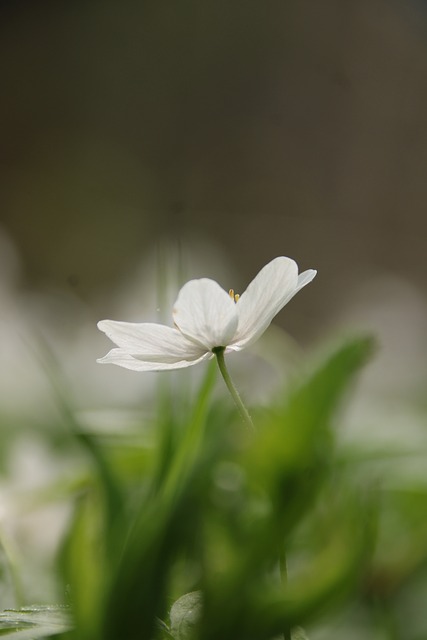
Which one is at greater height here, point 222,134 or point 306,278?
point 222,134

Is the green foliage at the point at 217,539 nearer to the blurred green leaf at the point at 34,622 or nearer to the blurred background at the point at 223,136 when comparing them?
the blurred green leaf at the point at 34,622

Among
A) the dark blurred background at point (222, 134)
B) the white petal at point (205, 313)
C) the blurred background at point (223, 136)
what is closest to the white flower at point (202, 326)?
the white petal at point (205, 313)

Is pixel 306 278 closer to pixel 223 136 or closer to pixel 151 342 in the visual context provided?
pixel 151 342

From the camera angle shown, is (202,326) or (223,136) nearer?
(202,326)

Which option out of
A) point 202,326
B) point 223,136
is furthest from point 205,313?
point 223,136

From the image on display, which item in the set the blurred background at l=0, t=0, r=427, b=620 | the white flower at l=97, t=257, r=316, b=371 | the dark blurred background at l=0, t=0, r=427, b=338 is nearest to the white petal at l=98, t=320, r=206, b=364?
the white flower at l=97, t=257, r=316, b=371

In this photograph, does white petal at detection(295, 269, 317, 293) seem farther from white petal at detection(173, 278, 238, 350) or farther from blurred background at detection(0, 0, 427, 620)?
blurred background at detection(0, 0, 427, 620)

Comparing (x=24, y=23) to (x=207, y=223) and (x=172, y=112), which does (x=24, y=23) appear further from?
(x=207, y=223)
